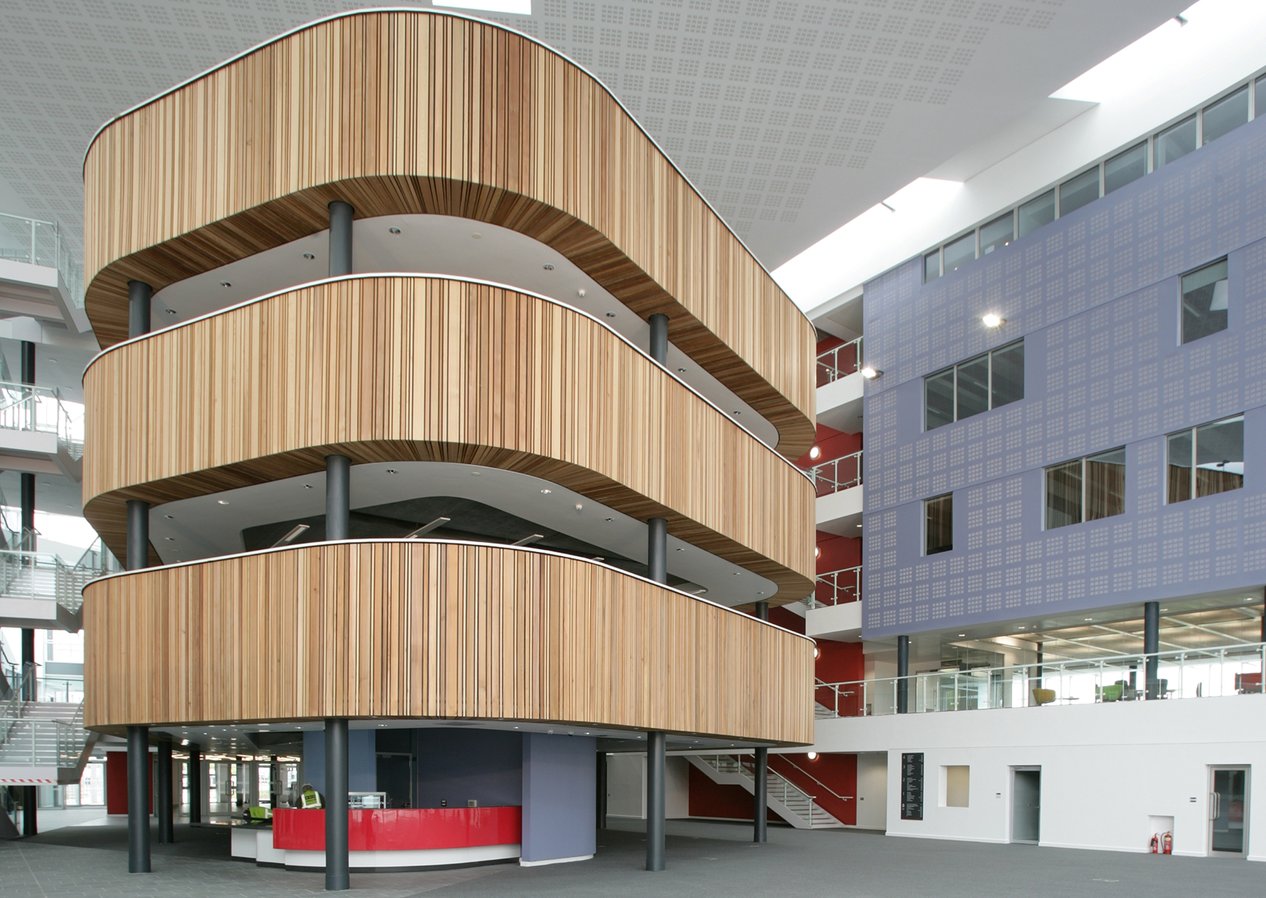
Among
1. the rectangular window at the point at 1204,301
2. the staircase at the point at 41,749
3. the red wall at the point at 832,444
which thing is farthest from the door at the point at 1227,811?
the staircase at the point at 41,749

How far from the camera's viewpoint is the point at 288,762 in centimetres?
3606

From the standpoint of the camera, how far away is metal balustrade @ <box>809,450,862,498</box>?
3195 cm

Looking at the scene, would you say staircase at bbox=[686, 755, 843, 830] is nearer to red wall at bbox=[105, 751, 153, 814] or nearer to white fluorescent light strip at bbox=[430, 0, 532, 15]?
red wall at bbox=[105, 751, 153, 814]

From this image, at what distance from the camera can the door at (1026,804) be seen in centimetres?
2380

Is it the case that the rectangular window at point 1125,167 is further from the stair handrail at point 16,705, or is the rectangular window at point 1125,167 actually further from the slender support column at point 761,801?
the stair handrail at point 16,705

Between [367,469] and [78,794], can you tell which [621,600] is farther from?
[78,794]

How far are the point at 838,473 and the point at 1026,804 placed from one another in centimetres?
1115

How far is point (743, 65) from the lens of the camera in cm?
2081

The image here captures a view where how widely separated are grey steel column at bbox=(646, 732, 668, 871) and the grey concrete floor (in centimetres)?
27

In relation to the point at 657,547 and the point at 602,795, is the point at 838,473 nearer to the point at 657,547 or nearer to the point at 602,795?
the point at 602,795

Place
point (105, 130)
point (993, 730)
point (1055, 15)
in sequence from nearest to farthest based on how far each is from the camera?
point (105, 130) < point (1055, 15) < point (993, 730)

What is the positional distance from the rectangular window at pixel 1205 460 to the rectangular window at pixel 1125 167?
17.9 ft

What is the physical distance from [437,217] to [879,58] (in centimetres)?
961

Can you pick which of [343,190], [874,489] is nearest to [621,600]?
[343,190]
